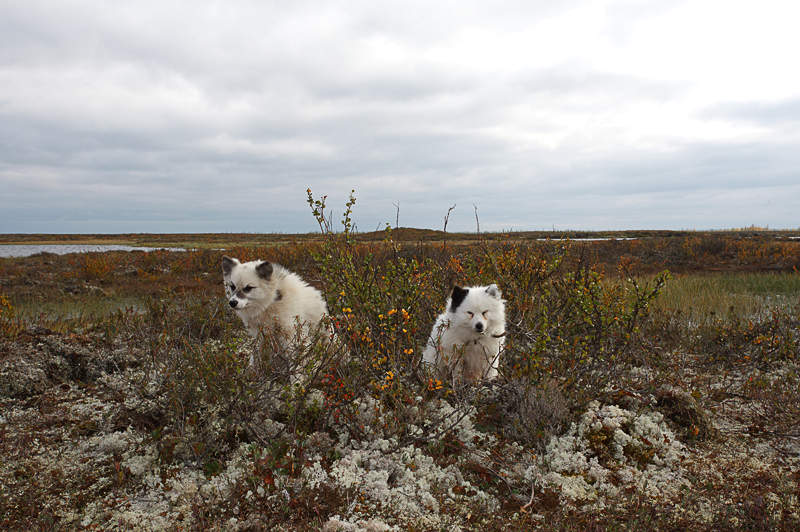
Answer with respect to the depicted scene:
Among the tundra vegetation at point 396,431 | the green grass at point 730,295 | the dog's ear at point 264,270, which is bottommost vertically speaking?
the tundra vegetation at point 396,431

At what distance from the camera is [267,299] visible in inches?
227

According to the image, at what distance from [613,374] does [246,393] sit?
13.1ft

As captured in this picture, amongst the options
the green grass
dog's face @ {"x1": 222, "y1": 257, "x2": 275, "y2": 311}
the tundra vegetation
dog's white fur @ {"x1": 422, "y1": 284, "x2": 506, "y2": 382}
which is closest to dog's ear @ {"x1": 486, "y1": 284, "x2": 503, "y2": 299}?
dog's white fur @ {"x1": 422, "y1": 284, "x2": 506, "y2": 382}

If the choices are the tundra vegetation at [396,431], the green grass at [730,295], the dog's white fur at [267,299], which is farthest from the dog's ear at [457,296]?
the green grass at [730,295]

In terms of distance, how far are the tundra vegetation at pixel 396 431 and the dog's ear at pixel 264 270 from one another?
949 mm

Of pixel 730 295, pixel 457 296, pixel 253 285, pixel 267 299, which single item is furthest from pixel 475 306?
pixel 730 295

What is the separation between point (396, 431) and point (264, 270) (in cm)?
306

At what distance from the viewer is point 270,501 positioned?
3.08 m

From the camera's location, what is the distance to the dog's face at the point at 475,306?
5.10m

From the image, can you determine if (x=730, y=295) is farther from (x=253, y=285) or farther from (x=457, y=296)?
(x=253, y=285)

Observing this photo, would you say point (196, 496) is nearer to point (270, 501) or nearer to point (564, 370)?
point (270, 501)

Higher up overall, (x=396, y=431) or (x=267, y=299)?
(x=267, y=299)

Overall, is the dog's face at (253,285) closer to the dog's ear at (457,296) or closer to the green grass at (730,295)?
the dog's ear at (457,296)

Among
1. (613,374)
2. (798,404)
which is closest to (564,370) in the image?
(613,374)
